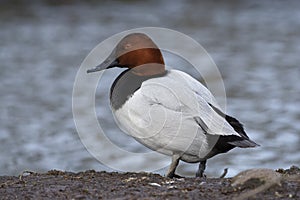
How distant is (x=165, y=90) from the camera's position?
3.77 meters

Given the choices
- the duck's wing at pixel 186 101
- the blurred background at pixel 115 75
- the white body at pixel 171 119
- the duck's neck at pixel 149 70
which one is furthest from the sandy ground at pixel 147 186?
the blurred background at pixel 115 75

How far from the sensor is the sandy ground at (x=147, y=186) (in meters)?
3.15

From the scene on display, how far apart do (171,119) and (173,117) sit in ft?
0.05

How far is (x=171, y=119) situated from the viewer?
369cm

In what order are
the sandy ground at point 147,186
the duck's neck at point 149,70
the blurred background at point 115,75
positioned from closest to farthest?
the sandy ground at point 147,186 → the duck's neck at point 149,70 → the blurred background at point 115,75

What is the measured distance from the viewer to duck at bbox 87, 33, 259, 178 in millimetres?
3668

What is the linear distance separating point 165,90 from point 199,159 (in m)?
0.40

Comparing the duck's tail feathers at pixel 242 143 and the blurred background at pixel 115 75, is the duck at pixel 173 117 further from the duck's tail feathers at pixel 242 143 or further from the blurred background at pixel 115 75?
the blurred background at pixel 115 75

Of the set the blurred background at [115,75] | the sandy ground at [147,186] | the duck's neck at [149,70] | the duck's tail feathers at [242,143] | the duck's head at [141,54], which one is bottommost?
the sandy ground at [147,186]

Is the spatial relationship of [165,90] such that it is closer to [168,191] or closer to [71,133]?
[168,191]

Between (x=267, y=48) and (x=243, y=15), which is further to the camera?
(x=243, y=15)

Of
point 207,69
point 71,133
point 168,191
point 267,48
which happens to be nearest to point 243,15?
point 267,48

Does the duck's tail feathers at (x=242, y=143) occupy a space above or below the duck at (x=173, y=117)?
below

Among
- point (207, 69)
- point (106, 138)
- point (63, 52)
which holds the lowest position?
point (106, 138)
